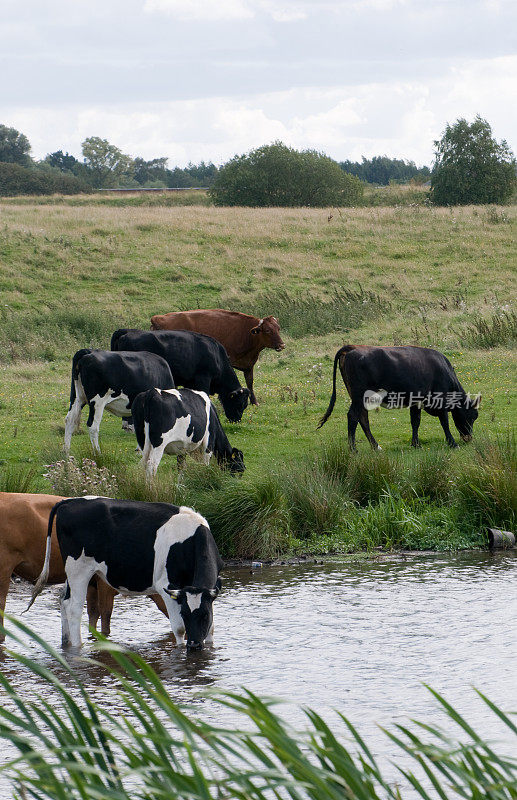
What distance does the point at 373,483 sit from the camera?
496 inches

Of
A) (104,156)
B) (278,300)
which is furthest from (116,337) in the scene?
(104,156)

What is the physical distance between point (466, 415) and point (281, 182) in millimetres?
53604

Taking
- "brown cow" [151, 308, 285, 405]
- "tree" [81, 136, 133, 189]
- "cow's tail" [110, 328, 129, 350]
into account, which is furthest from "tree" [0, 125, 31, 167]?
"cow's tail" [110, 328, 129, 350]

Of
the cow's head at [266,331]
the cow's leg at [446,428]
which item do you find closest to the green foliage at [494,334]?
the cow's head at [266,331]

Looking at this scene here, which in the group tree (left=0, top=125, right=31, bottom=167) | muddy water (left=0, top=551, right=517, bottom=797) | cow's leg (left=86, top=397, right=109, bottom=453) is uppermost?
tree (left=0, top=125, right=31, bottom=167)

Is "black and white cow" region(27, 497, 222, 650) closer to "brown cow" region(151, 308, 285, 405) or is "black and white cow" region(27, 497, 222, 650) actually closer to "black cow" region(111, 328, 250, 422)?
"black cow" region(111, 328, 250, 422)

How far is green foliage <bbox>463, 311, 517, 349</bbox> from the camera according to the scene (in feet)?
79.8

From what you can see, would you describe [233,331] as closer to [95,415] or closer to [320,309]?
[95,415]

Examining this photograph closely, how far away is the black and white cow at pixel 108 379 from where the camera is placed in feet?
50.4

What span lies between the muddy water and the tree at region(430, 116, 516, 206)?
5243cm

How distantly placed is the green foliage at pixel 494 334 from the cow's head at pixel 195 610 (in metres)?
17.4

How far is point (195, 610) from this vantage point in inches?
304

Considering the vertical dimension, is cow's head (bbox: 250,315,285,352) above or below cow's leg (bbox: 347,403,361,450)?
above

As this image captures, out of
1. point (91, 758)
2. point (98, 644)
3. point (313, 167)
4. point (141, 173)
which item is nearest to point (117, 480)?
point (91, 758)
